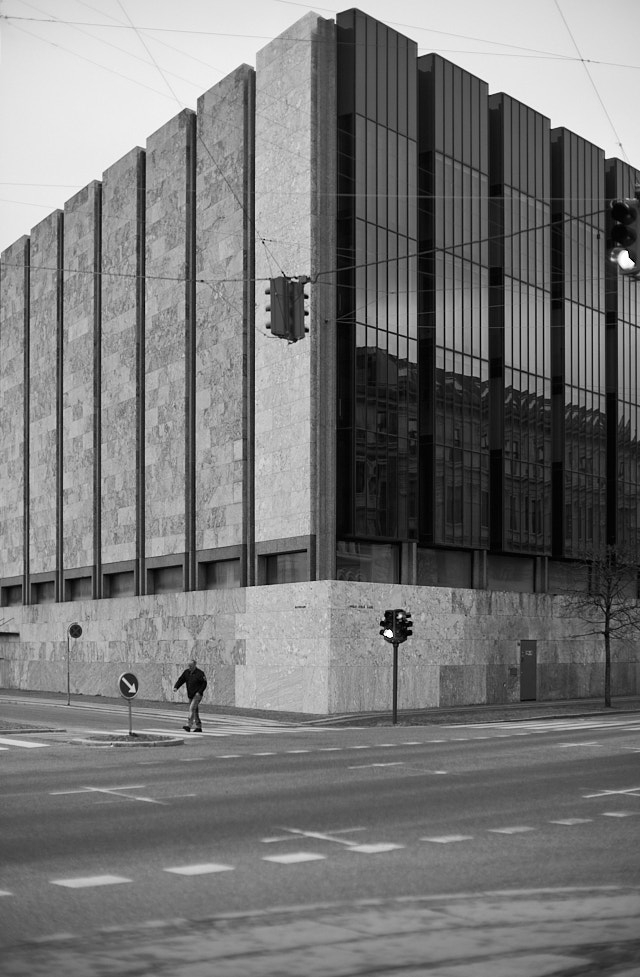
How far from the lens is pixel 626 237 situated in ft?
50.9

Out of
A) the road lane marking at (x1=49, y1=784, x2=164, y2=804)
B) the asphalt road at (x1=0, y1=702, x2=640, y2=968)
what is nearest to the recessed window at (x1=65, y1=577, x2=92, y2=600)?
the asphalt road at (x1=0, y1=702, x2=640, y2=968)

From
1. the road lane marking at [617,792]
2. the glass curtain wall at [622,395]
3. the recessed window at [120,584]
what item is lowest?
the road lane marking at [617,792]

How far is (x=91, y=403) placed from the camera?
2285 inches

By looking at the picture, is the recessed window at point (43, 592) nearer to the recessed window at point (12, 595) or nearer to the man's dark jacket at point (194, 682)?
the recessed window at point (12, 595)

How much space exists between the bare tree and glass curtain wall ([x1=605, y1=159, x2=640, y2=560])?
410cm

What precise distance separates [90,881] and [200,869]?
1.03 meters

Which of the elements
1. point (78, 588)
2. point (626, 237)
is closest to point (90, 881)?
point (626, 237)

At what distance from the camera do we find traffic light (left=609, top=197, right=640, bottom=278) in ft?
50.9

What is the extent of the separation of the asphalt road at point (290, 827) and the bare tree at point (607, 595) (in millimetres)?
22360

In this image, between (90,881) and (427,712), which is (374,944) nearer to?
(90,881)

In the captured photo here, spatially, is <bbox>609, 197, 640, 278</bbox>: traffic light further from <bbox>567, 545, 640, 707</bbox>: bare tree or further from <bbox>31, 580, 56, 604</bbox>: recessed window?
<bbox>31, 580, 56, 604</bbox>: recessed window

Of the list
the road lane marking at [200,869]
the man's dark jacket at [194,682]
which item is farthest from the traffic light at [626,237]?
the man's dark jacket at [194,682]

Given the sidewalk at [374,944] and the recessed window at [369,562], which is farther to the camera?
the recessed window at [369,562]

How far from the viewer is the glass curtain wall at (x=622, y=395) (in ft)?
181
